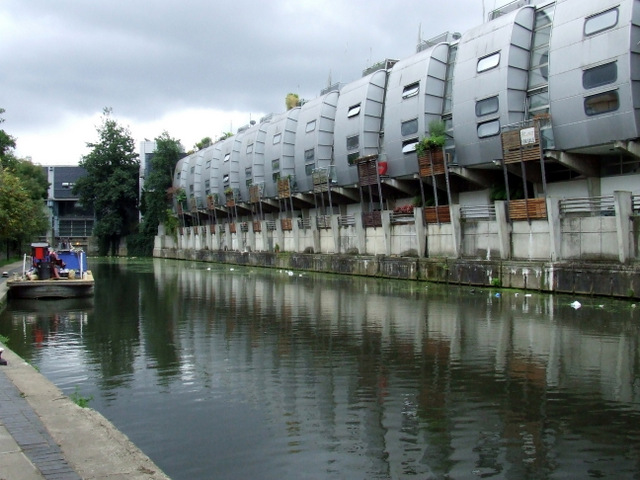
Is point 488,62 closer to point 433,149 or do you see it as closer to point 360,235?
point 433,149

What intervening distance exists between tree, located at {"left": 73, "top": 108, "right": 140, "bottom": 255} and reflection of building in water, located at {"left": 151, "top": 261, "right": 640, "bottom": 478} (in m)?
67.8

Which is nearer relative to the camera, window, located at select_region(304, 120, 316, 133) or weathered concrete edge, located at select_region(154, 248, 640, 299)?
weathered concrete edge, located at select_region(154, 248, 640, 299)

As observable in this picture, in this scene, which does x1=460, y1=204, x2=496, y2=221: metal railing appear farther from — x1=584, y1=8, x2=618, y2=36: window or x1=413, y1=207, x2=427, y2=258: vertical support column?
x1=584, y1=8, x2=618, y2=36: window

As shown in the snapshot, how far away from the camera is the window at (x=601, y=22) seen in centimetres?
2457

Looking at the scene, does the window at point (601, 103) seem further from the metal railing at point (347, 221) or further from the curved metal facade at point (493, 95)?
the metal railing at point (347, 221)

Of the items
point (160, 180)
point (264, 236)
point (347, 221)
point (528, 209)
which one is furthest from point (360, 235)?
point (160, 180)

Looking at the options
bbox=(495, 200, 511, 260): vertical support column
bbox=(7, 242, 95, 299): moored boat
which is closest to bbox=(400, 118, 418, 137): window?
bbox=(495, 200, 511, 260): vertical support column

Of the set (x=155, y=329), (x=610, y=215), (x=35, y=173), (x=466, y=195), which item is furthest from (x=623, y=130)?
(x=35, y=173)

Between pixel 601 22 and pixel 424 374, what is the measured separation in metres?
19.7

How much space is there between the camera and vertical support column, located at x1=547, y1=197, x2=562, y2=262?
2497 centimetres

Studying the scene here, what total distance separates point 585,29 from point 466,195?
12.7 m

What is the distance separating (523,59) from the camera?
30.0 m

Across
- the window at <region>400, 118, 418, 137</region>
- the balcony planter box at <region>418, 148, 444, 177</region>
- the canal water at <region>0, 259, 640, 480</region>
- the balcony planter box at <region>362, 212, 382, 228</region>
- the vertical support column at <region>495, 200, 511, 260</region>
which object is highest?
the window at <region>400, 118, 418, 137</region>

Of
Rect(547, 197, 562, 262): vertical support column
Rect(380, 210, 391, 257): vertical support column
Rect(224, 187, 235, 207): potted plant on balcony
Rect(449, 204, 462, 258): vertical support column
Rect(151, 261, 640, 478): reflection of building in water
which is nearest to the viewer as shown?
Rect(151, 261, 640, 478): reflection of building in water
